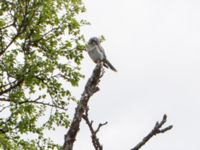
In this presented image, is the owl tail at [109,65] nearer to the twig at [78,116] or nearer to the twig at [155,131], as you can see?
the twig at [78,116]

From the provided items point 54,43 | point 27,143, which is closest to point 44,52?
point 54,43

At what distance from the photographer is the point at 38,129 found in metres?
29.0

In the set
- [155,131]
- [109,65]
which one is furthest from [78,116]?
[109,65]

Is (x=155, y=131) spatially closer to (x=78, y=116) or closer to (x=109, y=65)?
(x=78, y=116)

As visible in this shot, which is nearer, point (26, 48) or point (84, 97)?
point (84, 97)

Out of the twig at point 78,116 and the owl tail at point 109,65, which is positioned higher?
the owl tail at point 109,65

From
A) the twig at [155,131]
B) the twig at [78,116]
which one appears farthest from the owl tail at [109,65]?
the twig at [155,131]

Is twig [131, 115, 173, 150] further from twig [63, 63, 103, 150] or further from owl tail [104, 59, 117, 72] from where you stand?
owl tail [104, 59, 117, 72]

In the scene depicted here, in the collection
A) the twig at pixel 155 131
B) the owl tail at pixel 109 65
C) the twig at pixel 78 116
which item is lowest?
the twig at pixel 155 131

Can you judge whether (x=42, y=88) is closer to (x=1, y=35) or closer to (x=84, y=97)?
(x=1, y=35)

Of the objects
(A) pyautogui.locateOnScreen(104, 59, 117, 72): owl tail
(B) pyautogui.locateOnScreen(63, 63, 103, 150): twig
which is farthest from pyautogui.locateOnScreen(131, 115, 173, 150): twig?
(A) pyautogui.locateOnScreen(104, 59, 117, 72): owl tail

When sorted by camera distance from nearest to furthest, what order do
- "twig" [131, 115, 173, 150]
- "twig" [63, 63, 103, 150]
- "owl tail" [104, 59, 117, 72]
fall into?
"twig" [131, 115, 173, 150] < "twig" [63, 63, 103, 150] < "owl tail" [104, 59, 117, 72]

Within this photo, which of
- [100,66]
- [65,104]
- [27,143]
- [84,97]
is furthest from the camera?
[65,104]

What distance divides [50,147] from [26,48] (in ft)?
16.3
